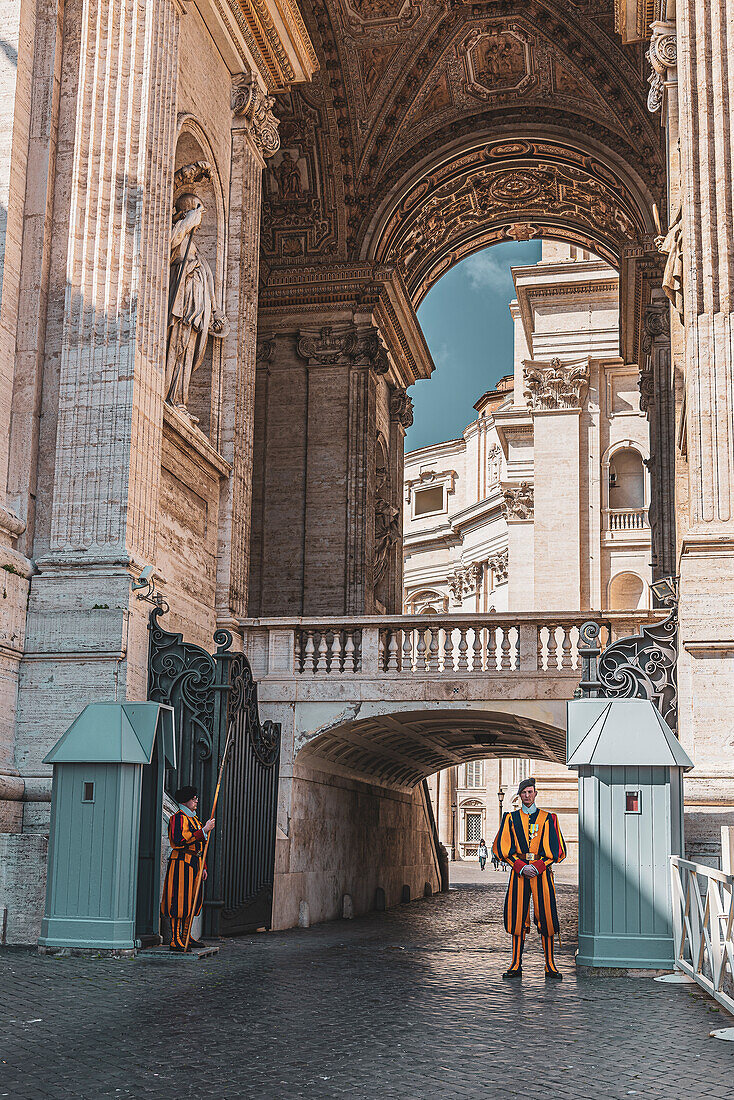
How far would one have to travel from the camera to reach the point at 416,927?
18031 mm

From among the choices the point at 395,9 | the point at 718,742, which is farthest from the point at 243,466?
the point at 395,9

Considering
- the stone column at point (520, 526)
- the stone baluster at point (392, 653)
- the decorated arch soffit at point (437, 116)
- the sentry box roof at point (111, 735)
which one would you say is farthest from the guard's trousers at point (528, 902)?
the stone column at point (520, 526)

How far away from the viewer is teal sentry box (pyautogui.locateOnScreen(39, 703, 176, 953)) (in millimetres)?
10742

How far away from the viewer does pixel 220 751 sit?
1309 centimetres

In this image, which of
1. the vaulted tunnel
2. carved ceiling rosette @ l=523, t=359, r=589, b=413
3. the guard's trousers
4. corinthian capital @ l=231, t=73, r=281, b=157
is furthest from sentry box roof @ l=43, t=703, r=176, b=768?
carved ceiling rosette @ l=523, t=359, r=589, b=413

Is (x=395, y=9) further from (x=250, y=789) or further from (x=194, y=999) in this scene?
(x=194, y=999)

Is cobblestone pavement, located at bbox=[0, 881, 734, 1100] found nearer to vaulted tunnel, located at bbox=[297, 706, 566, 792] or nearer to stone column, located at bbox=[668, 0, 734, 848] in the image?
stone column, located at bbox=[668, 0, 734, 848]

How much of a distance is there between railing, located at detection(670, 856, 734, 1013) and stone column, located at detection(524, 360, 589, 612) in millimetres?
30160

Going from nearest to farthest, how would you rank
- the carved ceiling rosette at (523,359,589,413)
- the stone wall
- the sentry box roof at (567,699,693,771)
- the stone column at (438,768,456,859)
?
1. the sentry box roof at (567,699,693,771)
2. the stone wall
3. the carved ceiling rosette at (523,359,589,413)
4. the stone column at (438,768,456,859)

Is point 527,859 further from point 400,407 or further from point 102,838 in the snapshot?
point 400,407

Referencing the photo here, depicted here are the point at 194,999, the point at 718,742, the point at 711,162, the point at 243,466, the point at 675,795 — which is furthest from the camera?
the point at 243,466

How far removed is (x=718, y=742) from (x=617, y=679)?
1162 millimetres

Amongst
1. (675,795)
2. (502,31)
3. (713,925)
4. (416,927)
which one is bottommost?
(416,927)

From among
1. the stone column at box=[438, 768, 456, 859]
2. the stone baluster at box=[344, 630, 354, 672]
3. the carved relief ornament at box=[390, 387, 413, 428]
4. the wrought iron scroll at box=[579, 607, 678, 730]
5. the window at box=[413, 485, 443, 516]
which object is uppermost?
the window at box=[413, 485, 443, 516]
